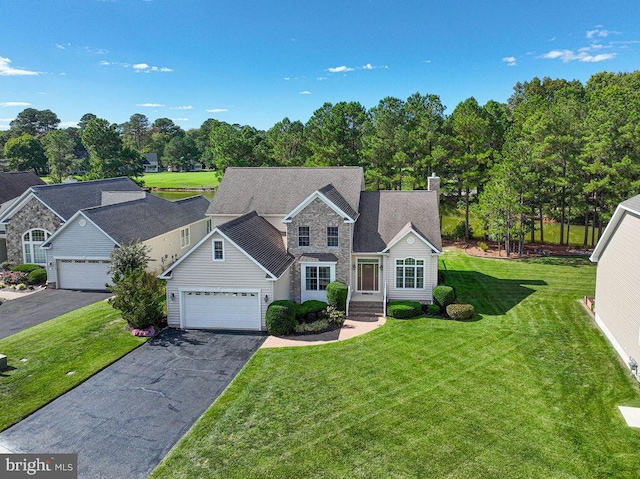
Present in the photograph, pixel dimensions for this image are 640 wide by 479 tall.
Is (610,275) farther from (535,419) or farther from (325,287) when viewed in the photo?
(325,287)

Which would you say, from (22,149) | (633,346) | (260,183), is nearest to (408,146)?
(260,183)

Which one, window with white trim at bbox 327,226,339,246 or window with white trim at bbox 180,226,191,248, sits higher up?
window with white trim at bbox 327,226,339,246

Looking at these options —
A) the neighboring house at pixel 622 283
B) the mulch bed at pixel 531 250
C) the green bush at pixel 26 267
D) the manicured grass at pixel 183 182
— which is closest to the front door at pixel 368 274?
the neighboring house at pixel 622 283

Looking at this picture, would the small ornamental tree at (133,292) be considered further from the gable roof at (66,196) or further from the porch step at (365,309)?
the gable roof at (66,196)

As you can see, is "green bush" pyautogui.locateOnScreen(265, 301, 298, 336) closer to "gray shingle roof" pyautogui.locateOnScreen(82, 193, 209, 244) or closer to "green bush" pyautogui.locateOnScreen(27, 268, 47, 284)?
"gray shingle roof" pyautogui.locateOnScreen(82, 193, 209, 244)

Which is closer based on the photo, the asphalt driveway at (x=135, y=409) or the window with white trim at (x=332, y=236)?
the asphalt driveway at (x=135, y=409)

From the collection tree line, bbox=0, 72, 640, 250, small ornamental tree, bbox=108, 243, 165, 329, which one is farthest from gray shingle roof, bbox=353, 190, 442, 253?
small ornamental tree, bbox=108, 243, 165, 329
